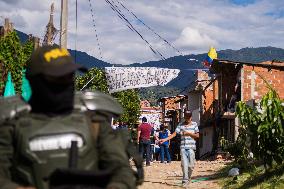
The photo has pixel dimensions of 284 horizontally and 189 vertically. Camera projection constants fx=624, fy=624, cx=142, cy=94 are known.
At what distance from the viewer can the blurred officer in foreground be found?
2.88 m

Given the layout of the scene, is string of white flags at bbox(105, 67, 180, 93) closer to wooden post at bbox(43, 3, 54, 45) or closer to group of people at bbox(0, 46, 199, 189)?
wooden post at bbox(43, 3, 54, 45)

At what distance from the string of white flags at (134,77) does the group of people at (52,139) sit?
1751 cm

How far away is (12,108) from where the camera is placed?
297cm

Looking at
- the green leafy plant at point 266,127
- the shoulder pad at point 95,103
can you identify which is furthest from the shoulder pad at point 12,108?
the green leafy plant at point 266,127

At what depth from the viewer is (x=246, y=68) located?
2789 cm

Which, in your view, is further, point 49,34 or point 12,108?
point 49,34

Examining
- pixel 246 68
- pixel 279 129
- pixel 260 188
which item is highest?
pixel 246 68

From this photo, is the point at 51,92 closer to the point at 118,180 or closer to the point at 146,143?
the point at 118,180

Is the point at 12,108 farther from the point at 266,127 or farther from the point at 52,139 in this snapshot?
the point at 266,127

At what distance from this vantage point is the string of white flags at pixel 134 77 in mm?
20719

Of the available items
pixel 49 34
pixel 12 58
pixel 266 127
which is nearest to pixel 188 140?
pixel 266 127

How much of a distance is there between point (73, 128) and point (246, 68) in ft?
83.6

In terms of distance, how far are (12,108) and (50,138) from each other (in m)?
0.24

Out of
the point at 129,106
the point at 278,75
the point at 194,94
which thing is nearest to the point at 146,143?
the point at 278,75
